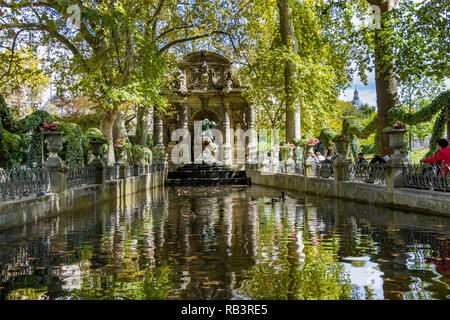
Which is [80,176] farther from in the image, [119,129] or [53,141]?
[119,129]

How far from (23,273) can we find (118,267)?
1.05 metres

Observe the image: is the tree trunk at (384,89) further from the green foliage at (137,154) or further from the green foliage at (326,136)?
the green foliage at (326,136)

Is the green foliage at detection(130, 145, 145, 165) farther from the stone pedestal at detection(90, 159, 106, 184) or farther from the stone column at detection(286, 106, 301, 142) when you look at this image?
the stone column at detection(286, 106, 301, 142)

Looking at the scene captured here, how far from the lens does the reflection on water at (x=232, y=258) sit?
14.3 ft

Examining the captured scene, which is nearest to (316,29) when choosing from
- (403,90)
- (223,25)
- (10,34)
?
(223,25)

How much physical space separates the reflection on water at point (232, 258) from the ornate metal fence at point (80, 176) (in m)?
3.16

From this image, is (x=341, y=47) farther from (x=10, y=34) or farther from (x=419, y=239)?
(x=419, y=239)

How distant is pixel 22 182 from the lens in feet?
33.2

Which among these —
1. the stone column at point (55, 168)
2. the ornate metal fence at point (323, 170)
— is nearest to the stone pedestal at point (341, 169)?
the ornate metal fence at point (323, 170)

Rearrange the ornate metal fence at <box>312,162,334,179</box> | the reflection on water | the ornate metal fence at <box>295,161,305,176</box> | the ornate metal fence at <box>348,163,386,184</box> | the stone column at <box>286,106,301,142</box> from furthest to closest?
1. the stone column at <box>286,106,301,142</box>
2. the ornate metal fence at <box>295,161,305,176</box>
3. the ornate metal fence at <box>312,162,334,179</box>
4. the ornate metal fence at <box>348,163,386,184</box>
5. the reflection on water

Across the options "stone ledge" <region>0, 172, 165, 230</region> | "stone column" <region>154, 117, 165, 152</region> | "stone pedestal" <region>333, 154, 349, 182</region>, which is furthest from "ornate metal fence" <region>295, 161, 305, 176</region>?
"stone column" <region>154, 117, 165, 152</region>

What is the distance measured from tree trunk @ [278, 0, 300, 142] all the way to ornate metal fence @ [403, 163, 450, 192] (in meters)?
12.3

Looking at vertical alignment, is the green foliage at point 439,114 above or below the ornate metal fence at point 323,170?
above

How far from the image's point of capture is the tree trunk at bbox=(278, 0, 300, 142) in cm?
2378
